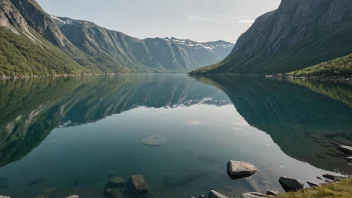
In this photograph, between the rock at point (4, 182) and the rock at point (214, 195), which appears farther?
the rock at point (4, 182)

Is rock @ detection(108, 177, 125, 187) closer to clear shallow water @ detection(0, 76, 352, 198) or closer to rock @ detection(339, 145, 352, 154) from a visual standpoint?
clear shallow water @ detection(0, 76, 352, 198)

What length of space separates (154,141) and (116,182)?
16520 millimetres

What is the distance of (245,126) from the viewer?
2148 inches

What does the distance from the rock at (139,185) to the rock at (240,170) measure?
1003cm

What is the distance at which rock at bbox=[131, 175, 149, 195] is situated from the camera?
24.5 metres

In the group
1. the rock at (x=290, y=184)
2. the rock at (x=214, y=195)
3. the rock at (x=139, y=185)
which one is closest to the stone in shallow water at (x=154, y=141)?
the rock at (x=139, y=185)

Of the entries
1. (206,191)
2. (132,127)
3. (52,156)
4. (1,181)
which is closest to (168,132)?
(132,127)

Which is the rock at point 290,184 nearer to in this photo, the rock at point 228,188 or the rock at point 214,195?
the rock at point 228,188

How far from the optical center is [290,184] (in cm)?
2484

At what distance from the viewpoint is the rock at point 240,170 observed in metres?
28.1

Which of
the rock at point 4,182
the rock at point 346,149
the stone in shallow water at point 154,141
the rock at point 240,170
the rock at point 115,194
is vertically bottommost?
the stone in shallow water at point 154,141

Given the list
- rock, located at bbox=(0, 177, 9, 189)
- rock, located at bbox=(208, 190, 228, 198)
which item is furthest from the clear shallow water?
rock, located at bbox=(208, 190, 228, 198)

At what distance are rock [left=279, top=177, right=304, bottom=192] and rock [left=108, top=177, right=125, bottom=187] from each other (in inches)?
676

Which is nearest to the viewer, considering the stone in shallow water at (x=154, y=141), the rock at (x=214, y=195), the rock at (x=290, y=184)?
the rock at (x=214, y=195)
